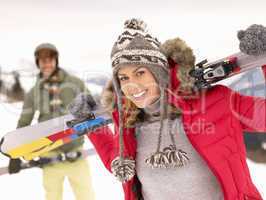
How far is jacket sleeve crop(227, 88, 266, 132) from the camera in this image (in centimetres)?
86

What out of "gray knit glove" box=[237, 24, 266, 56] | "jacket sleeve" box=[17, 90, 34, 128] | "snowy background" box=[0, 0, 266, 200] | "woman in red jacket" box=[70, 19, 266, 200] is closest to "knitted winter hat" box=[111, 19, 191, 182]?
"woman in red jacket" box=[70, 19, 266, 200]

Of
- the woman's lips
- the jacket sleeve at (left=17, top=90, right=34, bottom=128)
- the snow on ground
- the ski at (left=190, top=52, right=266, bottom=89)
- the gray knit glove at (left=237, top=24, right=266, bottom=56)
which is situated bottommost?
the snow on ground

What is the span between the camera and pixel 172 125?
97 cm

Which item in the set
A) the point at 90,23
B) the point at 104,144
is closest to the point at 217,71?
the point at 104,144

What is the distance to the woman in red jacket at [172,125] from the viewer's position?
90cm

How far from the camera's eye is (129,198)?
1.02 meters

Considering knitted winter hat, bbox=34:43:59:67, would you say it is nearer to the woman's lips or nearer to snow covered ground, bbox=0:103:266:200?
snow covered ground, bbox=0:103:266:200

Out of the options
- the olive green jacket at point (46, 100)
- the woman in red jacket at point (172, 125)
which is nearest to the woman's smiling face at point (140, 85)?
the woman in red jacket at point (172, 125)

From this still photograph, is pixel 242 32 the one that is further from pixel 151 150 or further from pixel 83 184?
pixel 83 184

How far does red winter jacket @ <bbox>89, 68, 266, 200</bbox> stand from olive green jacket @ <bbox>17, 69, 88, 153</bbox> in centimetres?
117

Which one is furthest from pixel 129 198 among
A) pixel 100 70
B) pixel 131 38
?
pixel 100 70

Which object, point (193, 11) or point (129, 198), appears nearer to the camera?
point (129, 198)

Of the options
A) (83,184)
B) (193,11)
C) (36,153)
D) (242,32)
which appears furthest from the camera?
(193,11)

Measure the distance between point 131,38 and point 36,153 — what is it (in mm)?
562
